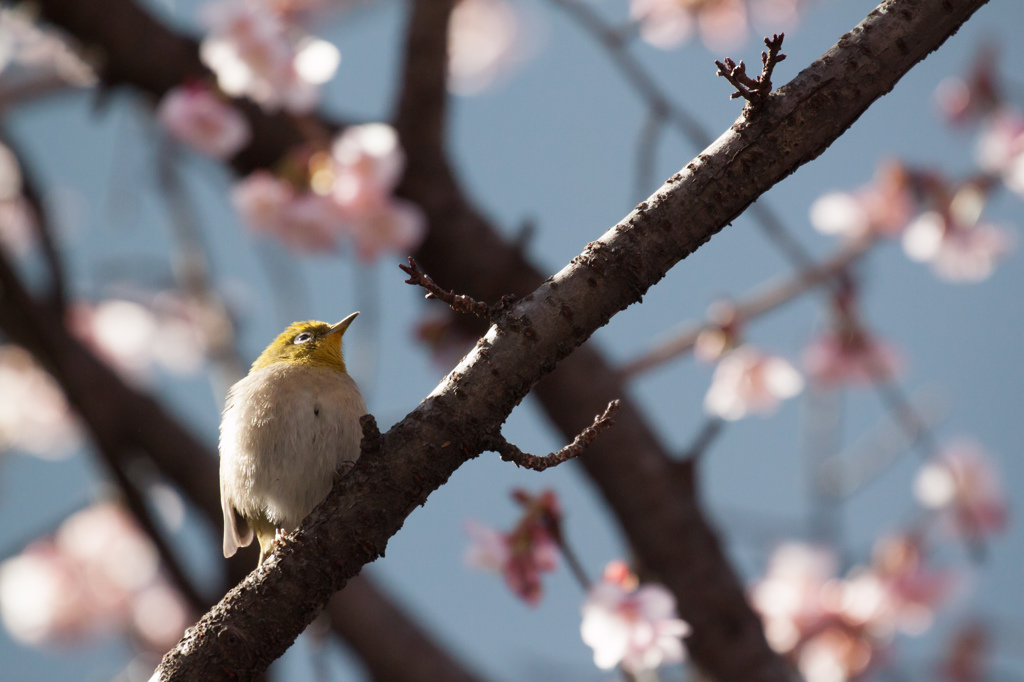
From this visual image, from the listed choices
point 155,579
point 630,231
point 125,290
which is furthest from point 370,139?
point 155,579

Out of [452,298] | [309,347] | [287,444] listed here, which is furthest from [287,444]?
[452,298]

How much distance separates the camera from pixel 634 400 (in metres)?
3.09

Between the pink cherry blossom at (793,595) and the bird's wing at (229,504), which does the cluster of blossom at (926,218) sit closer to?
the pink cherry blossom at (793,595)

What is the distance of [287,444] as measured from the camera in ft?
6.85

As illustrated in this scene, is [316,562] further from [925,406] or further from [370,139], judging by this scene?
[925,406]

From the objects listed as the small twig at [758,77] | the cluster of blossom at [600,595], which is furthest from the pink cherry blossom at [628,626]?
the small twig at [758,77]

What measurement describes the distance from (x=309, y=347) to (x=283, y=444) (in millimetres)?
474

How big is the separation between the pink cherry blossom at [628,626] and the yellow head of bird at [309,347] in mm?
967

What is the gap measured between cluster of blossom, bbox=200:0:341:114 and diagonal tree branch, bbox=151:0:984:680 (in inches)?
67.7

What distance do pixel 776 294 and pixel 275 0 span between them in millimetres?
2599

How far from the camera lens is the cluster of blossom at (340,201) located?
9.24 ft

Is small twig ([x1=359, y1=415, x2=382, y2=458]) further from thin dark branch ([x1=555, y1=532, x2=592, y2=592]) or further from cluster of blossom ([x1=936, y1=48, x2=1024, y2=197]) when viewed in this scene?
cluster of blossom ([x1=936, y1=48, x2=1024, y2=197])

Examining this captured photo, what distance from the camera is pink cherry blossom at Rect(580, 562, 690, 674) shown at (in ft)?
6.78

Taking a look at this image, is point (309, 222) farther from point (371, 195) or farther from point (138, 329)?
point (138, 329)
